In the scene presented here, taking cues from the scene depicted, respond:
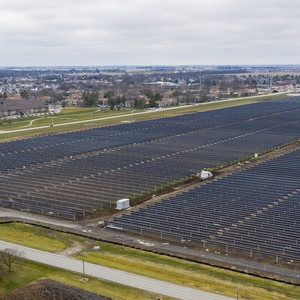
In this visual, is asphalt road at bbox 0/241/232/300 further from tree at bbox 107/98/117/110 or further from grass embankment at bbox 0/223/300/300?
tree at bbox 107/98/117/110

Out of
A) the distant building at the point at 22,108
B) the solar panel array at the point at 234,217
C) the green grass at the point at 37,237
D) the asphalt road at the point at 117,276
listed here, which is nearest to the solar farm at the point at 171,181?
the solar panel array at the point at 234,217

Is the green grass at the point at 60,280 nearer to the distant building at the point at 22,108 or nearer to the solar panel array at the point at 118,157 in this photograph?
the solar panel array at the point at 118,157

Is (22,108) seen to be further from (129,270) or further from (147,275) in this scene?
(147,275)

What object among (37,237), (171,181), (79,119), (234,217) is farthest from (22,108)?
(234,217)

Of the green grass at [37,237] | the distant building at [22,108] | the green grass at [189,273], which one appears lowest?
the green grass at [37,237]

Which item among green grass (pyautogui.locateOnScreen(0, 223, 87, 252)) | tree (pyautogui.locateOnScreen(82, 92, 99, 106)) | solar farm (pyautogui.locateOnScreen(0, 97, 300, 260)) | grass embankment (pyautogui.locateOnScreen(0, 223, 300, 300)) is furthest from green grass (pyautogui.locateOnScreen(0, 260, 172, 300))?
tree (pyautogui.locateOnScreen(82, 92, 99, 106))

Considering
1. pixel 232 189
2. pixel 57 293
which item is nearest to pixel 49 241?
pixel 57 293

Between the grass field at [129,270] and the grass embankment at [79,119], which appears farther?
the grass embankment at [79,119]
